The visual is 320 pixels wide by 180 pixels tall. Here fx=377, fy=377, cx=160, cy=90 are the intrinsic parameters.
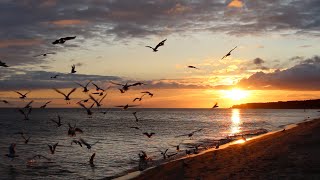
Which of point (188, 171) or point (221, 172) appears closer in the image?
point (221, 172)

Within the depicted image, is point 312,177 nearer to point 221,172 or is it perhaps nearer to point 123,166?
point 221,172

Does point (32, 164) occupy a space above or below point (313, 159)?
below

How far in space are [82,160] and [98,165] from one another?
465 cm

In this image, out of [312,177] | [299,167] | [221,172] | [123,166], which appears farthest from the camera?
[123,166]

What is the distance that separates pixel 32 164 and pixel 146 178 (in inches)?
711

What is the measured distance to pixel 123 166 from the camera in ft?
115

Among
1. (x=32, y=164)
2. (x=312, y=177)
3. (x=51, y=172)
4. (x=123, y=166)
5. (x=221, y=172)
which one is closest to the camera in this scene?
(x=312, y=177)

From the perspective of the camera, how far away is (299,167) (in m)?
19.0

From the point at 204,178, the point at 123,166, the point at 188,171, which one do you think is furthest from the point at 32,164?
the point at 204,178

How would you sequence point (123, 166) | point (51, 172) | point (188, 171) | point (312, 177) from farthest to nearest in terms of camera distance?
point (123, 166) < point (51, 172) < point (188, 171) < point (312, 177)

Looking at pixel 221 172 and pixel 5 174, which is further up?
pixel 221 172

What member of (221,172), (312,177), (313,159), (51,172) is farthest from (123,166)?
(312,177)

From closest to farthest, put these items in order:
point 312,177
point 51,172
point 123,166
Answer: point 312,177 < point 51,172 < point 123,166

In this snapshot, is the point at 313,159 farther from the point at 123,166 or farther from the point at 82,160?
the point at 82,160
